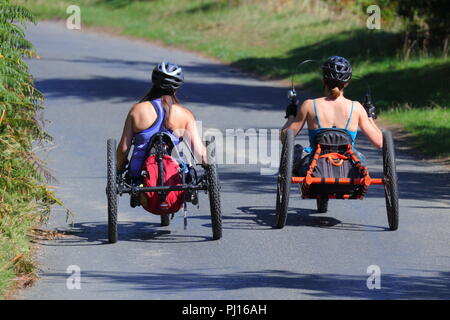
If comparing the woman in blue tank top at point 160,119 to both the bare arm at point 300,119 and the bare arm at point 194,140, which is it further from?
the bare arm at point 300,119

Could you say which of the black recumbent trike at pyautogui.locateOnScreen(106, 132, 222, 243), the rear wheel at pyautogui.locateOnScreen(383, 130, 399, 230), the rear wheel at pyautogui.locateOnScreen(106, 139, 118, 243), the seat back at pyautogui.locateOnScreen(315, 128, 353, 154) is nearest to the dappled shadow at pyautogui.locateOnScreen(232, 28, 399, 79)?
the seat back at pyautogui.locateOnScreen(315, 128, 353, 154)

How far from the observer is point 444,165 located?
14961 mm

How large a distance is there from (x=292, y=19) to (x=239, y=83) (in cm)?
1051

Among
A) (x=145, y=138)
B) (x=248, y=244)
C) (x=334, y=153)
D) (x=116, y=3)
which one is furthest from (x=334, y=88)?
(x=116, y=3)

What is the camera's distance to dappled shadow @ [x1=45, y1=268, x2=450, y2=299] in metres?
8.32

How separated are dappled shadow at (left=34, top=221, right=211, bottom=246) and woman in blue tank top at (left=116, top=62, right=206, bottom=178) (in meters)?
0.64

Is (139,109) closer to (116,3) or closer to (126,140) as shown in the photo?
(126,140)

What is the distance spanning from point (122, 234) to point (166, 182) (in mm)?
887

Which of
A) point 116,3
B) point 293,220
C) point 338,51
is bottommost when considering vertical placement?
point 293,220

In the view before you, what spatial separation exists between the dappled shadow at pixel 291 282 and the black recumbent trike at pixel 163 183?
928 mm

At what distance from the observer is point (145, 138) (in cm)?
1026

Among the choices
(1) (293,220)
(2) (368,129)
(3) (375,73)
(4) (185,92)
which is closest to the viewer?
(2) (368,129)

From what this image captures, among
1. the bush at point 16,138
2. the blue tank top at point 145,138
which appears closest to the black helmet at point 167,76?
the blue tank top at point 145,138

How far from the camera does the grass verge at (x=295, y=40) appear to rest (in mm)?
21453
